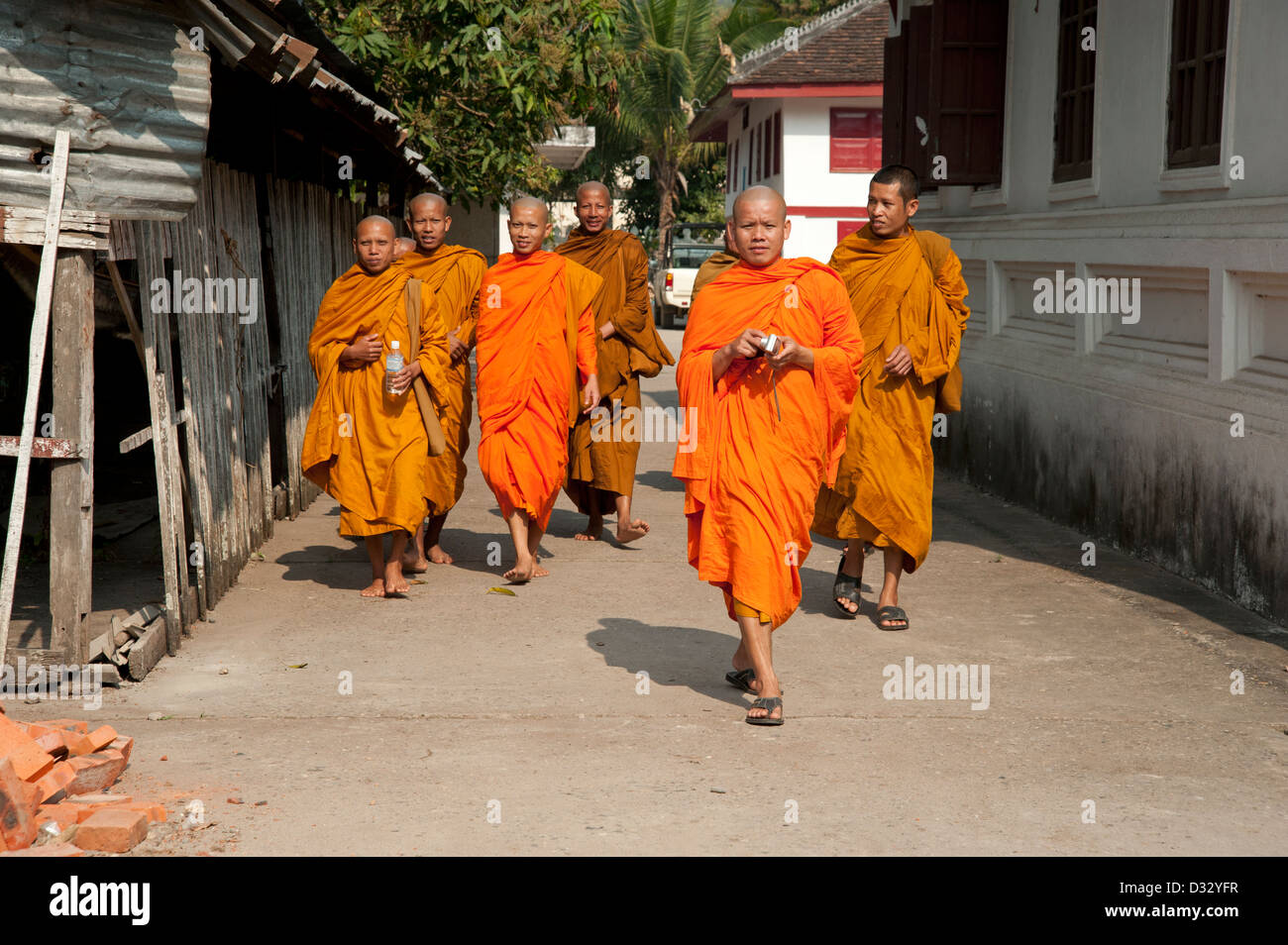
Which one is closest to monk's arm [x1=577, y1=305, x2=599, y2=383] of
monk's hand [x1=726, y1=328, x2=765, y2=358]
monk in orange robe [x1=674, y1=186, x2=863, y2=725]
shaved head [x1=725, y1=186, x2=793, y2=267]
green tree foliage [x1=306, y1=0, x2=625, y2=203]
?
Result: monk in orange robe [x1=674, y1=186, x2=863, y2=725]

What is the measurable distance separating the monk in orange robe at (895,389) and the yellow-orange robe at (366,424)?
2112 mm

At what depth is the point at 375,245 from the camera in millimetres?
7391

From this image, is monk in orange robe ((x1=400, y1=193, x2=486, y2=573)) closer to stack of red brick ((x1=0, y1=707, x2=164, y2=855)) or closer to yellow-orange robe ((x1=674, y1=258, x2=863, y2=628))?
yellow-orange robe ((x1=674, y1=258, x2=863, y2=628))

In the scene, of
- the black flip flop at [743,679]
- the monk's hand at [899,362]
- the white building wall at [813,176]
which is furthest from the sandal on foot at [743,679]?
the white building wall at [813,176]

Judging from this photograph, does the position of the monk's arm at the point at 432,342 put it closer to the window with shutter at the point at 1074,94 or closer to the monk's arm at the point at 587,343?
the monk's arm at the point at 587,343

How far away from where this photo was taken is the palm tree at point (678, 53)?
34.8m

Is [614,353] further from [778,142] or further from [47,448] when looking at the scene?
[778,142]

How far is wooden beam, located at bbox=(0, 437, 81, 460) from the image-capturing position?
17.6 feet

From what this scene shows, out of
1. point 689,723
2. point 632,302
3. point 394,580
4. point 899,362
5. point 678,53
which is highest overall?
point 678,53

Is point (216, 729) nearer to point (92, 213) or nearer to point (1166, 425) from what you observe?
point (92, 213)

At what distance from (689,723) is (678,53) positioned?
31.0 meters

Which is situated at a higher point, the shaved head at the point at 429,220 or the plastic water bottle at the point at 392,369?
the shaved head at the point at 429,220

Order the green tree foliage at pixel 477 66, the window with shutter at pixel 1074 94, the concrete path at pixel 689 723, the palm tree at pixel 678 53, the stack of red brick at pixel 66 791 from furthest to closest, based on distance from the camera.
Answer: the palm tree at pixel 678 53
the green tree foliage at pixel 477 66
the window with shutter at pixel 1074 94
the concrete path at pixel 689 723
the stack of red brick at pixel 66 791

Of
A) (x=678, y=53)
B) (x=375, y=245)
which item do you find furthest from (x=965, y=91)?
(x=678, y=53)
